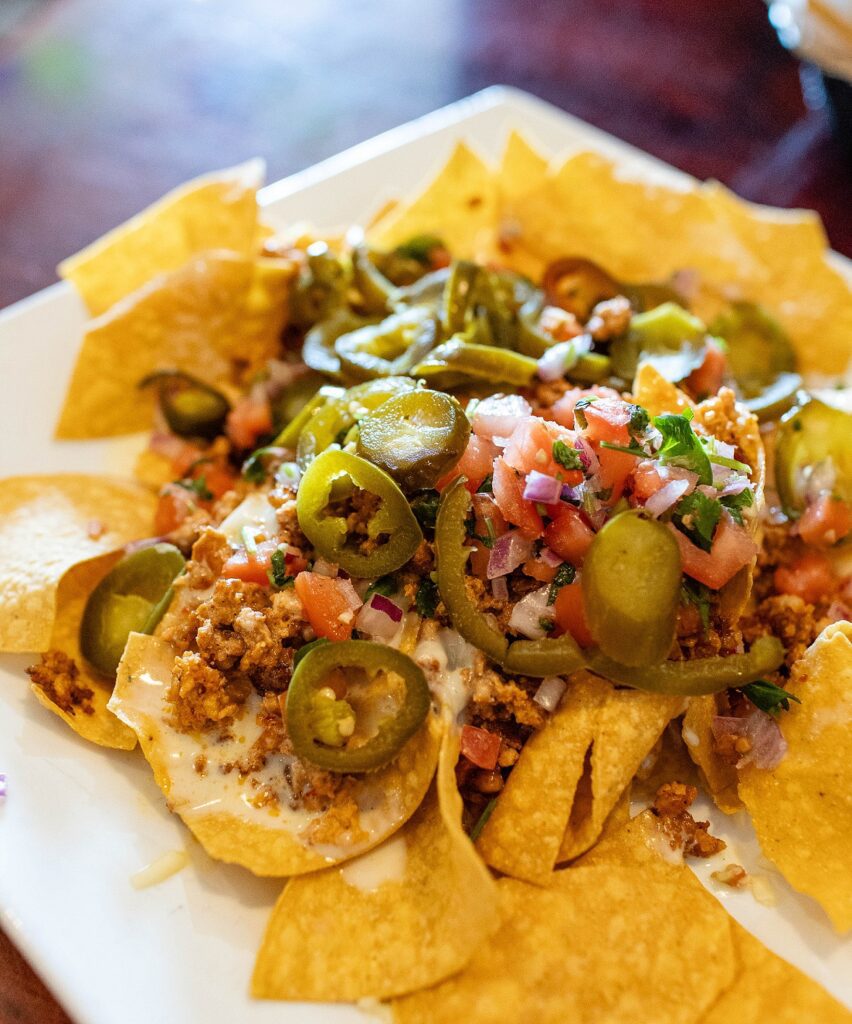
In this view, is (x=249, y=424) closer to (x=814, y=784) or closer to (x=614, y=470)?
(x=614, y=470)

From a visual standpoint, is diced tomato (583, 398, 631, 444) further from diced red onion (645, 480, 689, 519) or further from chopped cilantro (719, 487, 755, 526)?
chopped cilantro (719, 487, 755, 526)

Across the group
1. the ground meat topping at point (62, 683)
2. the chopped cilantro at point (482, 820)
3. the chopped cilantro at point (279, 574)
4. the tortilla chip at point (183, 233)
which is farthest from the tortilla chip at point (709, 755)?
the tortilla chip at point (183, 233)

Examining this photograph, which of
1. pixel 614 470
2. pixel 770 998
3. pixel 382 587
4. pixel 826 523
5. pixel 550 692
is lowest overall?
pixel 770 998

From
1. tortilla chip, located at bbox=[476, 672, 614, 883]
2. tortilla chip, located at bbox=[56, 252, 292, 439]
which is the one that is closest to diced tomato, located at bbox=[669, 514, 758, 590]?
tortilla chip, located at bbox=[476, 672, 614, 883]

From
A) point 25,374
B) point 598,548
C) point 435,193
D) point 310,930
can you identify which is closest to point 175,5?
point 435,193

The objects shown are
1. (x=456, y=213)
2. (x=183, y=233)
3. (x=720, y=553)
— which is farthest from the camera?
(x=456, y=213)

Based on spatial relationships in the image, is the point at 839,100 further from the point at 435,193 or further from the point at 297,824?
the point at 297,824

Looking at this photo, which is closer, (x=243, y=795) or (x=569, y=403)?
(x=243, y=795)

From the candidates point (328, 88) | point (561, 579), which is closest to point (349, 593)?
point (561, 579)
